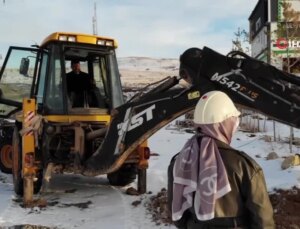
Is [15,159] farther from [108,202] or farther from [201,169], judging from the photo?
[201,169]

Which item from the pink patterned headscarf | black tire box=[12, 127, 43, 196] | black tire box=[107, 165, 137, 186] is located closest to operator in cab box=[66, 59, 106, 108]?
black tire box=[12, 127, 43, 196]

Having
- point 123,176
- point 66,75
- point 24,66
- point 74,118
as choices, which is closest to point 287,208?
point 74,118

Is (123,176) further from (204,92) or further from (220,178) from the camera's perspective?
(220,178)

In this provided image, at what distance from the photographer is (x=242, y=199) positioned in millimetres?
3012

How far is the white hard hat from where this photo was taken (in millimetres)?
3086

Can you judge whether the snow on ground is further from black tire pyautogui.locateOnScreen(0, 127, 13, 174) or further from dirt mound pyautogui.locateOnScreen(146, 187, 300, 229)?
black tire pyautogui.locateOnScreen(0, 127, 13, 174)

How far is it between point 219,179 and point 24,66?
271 inches

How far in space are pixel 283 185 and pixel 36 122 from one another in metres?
3.89

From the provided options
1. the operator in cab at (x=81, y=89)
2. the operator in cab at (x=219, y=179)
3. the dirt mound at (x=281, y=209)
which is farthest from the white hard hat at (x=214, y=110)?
the operator in cab at (x=81, y=89)

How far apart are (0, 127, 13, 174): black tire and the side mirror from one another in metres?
2.16

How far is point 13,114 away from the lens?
34.1ft

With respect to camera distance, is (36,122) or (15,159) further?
(15,159)

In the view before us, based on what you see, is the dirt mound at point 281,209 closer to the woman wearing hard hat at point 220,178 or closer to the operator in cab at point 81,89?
the operator in cab at point 81,89

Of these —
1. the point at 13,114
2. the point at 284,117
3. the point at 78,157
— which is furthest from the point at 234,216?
the point at 13,114
